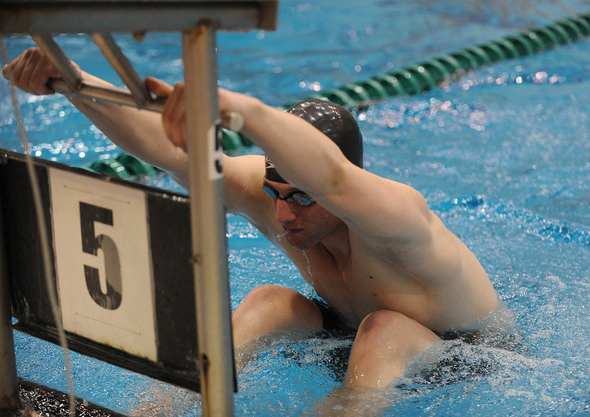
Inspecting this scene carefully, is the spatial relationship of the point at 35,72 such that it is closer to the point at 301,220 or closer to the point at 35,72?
the point at 35,72

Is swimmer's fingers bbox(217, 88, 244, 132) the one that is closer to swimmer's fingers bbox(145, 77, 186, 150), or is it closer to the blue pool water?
swimmer's fingers bbox(145, 77, 186, 150)

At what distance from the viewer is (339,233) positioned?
211 cm

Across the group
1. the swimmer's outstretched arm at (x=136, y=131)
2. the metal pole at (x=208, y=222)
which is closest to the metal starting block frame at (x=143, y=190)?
the metal pole at (x=208, y=222)

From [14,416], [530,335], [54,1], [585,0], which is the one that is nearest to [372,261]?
[530,335]

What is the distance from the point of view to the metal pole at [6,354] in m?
1.50

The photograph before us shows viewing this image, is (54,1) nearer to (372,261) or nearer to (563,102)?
(372,261)

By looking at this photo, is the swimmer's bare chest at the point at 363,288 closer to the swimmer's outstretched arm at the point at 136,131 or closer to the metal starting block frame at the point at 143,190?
the swimmer's outstretched arm at the point at 136,131

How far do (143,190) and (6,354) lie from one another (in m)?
0.61

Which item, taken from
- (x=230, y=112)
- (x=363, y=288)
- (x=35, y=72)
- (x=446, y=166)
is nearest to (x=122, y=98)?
(x=230, y=112)

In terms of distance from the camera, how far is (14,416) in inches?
61.7

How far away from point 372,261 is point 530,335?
0.85 m

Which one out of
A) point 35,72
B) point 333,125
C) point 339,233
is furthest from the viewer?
point 339,233

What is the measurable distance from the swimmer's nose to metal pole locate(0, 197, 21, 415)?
2.49 feet

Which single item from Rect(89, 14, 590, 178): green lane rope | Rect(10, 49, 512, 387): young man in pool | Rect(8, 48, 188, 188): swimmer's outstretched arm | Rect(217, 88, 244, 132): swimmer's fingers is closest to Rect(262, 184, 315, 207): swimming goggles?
Rect(10, 49, 512, 387): young man in pool
